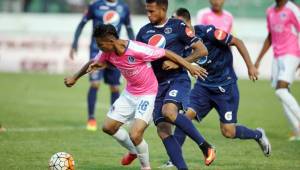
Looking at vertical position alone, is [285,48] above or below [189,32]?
below

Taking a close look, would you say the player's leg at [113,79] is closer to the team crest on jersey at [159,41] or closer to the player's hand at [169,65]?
the team crest on jersey at [159,41]

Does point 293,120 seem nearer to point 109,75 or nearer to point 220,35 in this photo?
point 109,75

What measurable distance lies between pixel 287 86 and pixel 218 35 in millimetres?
3501

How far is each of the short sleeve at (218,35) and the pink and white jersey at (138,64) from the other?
1.35 m

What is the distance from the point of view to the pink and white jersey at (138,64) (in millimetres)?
9180

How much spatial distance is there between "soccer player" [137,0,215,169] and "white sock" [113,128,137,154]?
47cm

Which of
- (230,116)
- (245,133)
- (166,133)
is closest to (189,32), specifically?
(166,133)

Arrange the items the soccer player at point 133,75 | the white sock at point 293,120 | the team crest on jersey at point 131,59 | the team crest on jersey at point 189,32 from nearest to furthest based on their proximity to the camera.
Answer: the soccer player at point 133,75
the team crest on jersey at point 131,59
the team crest on jersey at point 189,32
the white sock at point 293,120

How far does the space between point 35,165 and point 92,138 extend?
310 cm

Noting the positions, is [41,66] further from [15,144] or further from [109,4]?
[15,144]

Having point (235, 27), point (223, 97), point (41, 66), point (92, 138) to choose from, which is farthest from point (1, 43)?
point (223, 97)

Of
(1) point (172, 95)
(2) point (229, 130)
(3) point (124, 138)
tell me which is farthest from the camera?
(2) point (229, 130)

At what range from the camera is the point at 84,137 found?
13.2 metres

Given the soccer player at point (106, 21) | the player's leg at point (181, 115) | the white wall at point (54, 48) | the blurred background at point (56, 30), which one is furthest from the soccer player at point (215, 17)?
the blurred background at point (56, 30)
